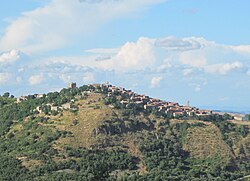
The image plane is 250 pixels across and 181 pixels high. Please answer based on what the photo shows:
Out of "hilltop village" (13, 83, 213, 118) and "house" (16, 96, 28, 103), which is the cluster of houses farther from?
"house" (16, 96, 28, 103)

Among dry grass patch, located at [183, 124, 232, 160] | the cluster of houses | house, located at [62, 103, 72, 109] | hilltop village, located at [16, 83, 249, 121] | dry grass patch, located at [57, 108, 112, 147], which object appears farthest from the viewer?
the cluster of houses

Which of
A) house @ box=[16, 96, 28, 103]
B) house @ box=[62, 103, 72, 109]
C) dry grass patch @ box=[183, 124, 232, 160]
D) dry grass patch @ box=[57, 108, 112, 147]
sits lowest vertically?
dry grass patch @ box=[183, 124, 232, 160]

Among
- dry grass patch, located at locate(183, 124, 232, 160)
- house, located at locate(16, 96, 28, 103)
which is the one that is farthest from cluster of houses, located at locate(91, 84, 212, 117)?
house, located at locate(16, 96, 28, 103)

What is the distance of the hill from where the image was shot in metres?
112

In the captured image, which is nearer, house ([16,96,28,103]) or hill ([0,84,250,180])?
hill ([0,84,250,180])

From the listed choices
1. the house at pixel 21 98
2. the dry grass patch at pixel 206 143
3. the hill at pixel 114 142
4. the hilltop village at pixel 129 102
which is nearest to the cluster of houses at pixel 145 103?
the hilltop village at pixel 129 102

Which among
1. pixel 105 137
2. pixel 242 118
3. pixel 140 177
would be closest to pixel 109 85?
pixel 242 118

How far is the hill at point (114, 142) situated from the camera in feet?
368

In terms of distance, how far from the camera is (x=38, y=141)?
124 meters

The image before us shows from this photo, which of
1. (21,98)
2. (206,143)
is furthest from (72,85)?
(206,143)

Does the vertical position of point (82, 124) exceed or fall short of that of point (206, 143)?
it exceeds it

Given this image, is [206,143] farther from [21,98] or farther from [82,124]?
[21,98]

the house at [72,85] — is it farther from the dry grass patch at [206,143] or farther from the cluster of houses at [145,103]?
the dry grass patch at [206,143]

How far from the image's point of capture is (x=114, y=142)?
409ft
